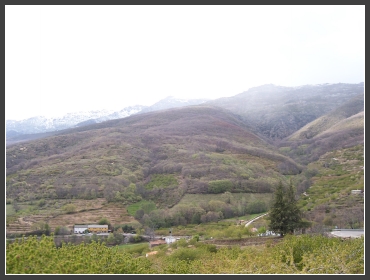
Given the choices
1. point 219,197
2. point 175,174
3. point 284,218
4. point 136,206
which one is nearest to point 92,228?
point 136,206

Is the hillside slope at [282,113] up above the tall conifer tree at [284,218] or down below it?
above

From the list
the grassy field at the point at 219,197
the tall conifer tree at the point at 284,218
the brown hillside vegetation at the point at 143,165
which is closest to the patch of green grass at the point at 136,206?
the brown hillside vegetation at the point at 143,165

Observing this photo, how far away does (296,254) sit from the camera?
9.49 m

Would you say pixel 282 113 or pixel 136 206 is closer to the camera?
pixel 136 206

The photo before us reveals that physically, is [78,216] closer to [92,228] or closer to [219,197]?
[92,228]

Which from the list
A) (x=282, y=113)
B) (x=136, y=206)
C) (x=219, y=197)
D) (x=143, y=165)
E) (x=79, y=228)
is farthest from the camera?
(x=282, y=113)

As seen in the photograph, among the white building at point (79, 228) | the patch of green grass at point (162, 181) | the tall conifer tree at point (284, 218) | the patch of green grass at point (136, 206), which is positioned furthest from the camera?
the patch of green grass at point (162, 181)

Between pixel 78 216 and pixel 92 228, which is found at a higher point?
pixel 78 216

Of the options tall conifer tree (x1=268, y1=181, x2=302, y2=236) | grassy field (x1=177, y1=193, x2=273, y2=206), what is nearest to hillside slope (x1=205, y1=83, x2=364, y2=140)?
grassy field (x1=177, y1=193, x2=273, y2=206)

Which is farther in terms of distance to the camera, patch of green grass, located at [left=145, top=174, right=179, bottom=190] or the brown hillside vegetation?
patch of green grass, located at [left=145, top=174, right=179, bottom=190]

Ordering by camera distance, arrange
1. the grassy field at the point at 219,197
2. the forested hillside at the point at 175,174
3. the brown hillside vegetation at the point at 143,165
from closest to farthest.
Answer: the forested hillside at the point at 175,174
the grassy field at the point at 219,197
the brown hillside vegetation at the point at 143,165

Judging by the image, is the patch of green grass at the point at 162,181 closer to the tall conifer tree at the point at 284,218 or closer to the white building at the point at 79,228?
the white building at the point at 79,228

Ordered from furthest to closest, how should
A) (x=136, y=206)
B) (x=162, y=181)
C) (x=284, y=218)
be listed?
(x=162, y=181) < (x=136, y=206) < (x=284, y=218)

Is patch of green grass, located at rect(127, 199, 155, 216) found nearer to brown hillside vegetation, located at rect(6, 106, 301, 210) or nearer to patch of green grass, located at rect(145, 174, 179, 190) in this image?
brown hillside vegetation, located at rect(6, 106, 301, 210)
